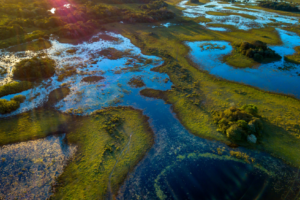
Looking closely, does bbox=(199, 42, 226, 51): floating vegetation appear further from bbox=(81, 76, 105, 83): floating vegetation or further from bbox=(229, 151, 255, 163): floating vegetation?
bbox=(229, 151, 255, 163): floating vegetation

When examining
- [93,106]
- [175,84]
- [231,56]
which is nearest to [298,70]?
[231,56]

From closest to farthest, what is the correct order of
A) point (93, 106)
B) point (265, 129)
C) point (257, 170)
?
point (257, 170) < point (265, 129) < point (93, 106)

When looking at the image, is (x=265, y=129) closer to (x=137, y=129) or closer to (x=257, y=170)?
(x=257, y=170)

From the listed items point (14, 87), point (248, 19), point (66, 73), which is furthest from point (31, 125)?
point (248, 19)

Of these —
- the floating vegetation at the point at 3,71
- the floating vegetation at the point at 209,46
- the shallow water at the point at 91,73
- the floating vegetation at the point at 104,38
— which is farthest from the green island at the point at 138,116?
the floating vegetation at the point at 104,38

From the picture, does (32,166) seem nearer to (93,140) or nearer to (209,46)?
(93,140)

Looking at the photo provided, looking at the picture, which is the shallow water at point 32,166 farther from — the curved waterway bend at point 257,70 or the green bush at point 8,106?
the curved waterway bend at point 257,70

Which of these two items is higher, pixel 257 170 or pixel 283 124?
pixel 283 124
